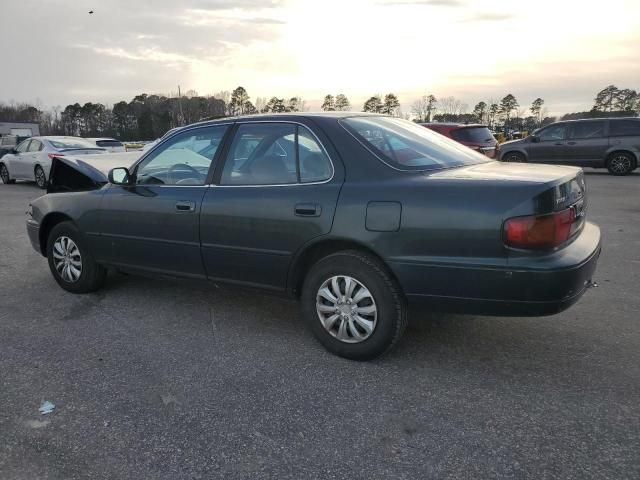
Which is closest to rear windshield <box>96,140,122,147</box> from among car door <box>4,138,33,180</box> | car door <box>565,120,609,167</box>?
car door <box>4,138,33,180</box>

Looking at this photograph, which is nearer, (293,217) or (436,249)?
(436,249)

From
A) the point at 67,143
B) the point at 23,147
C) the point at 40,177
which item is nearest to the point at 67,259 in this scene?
the point at 67,143

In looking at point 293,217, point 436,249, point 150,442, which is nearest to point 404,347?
point 436,249

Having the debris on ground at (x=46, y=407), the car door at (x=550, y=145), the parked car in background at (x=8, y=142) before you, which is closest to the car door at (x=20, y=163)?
the parked car in background at (x=8, y=142)

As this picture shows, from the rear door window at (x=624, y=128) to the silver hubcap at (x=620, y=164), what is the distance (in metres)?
0.63

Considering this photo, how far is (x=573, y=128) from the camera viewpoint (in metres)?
15.5

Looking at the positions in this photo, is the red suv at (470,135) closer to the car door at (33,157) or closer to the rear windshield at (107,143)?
the rear windshield at (107,143)

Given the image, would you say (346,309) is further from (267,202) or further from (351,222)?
(267,202)

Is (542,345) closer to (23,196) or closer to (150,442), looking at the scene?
(150,442)

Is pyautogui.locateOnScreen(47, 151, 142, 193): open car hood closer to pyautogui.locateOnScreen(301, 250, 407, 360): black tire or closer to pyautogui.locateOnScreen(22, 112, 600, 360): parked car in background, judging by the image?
pyautogui.locateOnScreen(22, 112, 600, 360): parked car in background

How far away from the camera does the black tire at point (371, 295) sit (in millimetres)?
3277

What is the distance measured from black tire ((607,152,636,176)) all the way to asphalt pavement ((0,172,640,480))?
12.3 meters

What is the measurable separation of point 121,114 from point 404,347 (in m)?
88.9

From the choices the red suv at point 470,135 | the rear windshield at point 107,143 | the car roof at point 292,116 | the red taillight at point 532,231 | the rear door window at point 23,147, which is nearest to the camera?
the red taillight at point 532,231
